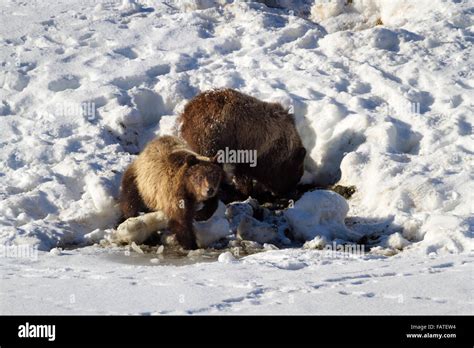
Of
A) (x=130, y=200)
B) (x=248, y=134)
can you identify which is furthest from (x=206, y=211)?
(x=248, y=134)

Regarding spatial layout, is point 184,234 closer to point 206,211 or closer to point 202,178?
point 206,211

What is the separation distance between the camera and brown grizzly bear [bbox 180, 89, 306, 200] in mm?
12055

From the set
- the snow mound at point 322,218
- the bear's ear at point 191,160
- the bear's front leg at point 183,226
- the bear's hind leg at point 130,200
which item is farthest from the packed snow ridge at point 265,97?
the bear's ear at point 191,160

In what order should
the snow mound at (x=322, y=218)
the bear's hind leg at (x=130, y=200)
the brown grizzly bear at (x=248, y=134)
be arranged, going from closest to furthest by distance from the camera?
the snow mound at (x=322, y=218), the bear's hind leg at (x=130, y=200), the brown grizzly bear at (x=248, y=134)

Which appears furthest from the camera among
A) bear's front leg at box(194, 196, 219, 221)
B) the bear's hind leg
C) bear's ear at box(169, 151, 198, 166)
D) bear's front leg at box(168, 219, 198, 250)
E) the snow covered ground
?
the bear's hind leg

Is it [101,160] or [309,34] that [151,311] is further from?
[309,34]

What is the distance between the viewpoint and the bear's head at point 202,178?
10.6 metres

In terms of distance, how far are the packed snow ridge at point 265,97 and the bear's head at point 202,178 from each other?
126 centimetres

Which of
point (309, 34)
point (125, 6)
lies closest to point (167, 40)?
point (125, 6)

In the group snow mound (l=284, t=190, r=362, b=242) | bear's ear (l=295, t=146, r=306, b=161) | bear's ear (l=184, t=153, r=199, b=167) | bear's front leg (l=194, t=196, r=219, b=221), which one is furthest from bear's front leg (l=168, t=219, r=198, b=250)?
bear's ear (l=295, t=146, r=306, b=161)

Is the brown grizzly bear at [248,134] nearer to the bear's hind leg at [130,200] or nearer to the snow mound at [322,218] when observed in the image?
the bear's hind leg at [130,200]

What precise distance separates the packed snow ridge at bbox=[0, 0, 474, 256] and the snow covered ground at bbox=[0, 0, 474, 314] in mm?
33

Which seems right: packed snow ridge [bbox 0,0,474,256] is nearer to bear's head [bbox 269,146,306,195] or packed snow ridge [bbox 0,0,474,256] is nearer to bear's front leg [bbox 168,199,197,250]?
bear's head [bbox 269,146,306,195]

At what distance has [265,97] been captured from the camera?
13.7 m
